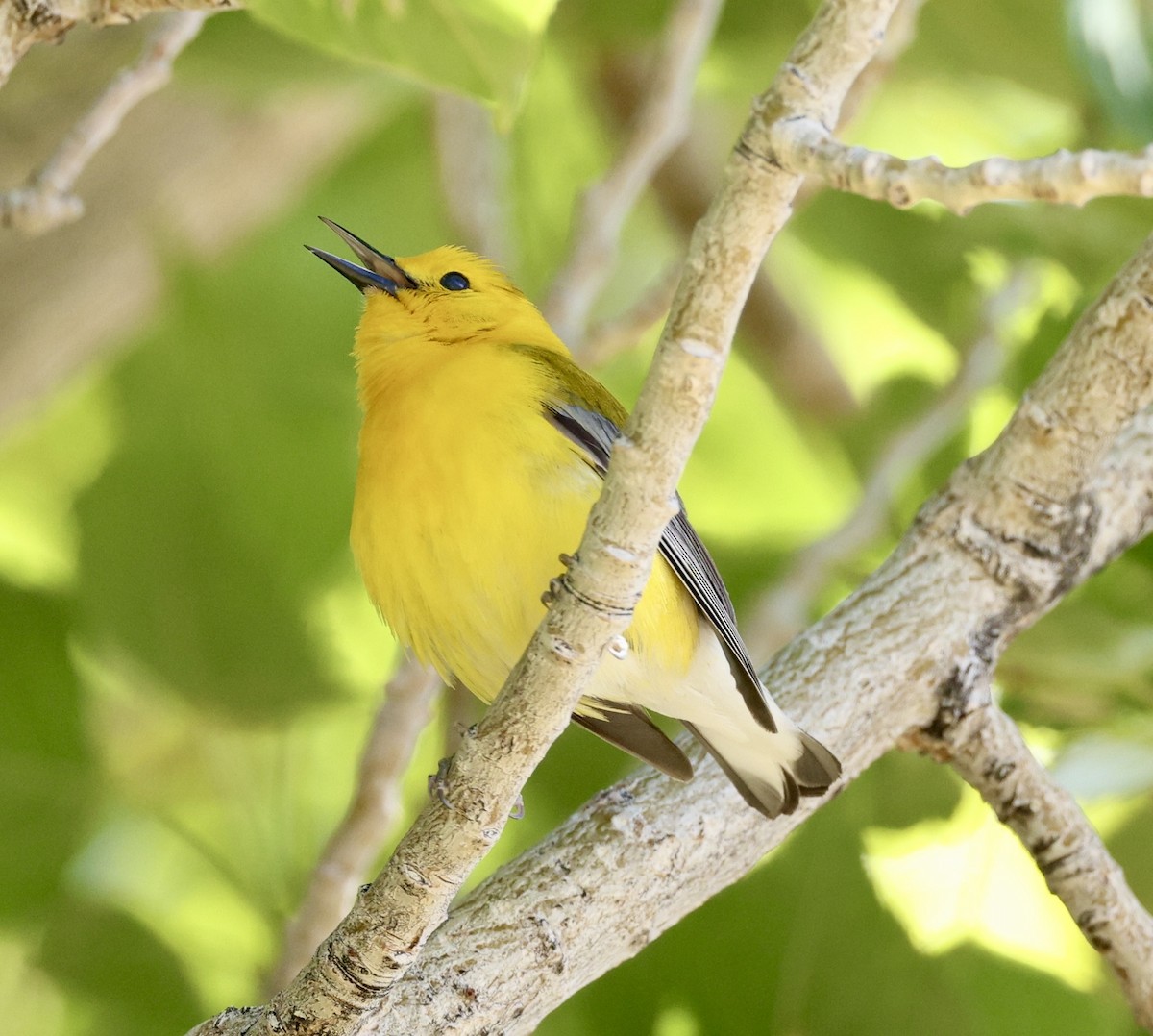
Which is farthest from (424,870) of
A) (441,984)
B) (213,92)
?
(213,92)

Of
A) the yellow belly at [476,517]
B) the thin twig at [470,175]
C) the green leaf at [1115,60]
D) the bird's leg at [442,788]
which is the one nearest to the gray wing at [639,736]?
the yellow belly at [476,517]

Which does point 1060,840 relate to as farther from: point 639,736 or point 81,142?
point 81,142

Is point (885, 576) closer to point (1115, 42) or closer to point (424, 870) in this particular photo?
point (424, 870)

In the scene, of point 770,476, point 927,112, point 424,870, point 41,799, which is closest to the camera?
point 424,870

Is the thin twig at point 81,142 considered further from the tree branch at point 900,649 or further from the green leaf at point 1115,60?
the green leaf at point 1115,60

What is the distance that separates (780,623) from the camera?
3936 mm

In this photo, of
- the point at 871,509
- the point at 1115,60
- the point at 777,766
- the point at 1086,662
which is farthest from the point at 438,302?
the point at 1115,60

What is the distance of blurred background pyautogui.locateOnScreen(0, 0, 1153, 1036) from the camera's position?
11.0ft

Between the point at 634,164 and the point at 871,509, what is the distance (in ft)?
3.90

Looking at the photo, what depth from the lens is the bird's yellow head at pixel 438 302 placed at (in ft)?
10.3

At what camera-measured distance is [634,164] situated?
353 centimetres

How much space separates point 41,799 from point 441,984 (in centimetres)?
174

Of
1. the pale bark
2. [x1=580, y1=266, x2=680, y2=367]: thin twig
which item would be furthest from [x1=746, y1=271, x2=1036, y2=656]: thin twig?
the pale bark

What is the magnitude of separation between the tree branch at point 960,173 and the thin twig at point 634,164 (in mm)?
2100
